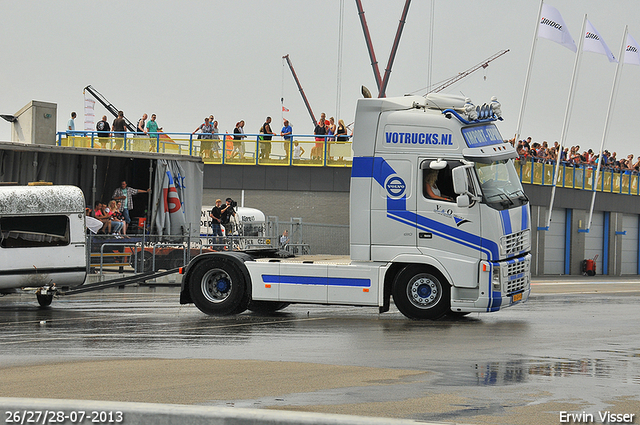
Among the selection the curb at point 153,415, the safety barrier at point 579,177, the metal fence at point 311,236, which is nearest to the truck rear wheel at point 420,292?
the curb at point 153,415

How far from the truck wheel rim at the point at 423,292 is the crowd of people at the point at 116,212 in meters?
10.5

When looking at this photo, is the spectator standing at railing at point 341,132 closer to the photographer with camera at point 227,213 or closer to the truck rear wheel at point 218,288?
the photographer with camera at point 227,213

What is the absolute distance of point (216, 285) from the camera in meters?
14.6

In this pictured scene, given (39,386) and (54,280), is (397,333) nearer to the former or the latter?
(39,386)

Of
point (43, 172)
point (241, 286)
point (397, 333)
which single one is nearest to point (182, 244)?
point (43, 172)

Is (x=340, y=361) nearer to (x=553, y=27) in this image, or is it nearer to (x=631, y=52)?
(x=553, y=27)

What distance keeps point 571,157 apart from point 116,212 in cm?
2462

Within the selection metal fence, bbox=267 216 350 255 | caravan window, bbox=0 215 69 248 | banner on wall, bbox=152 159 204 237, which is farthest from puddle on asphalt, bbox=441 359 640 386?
metal fence, bbox=267 216 350 255

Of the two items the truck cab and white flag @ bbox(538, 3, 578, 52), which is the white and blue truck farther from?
white flag @ bbox(538, 3, 578, 52)

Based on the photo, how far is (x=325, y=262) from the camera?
14086 millimetres

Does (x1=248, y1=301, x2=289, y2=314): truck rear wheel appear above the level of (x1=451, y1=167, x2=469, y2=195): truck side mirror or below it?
below

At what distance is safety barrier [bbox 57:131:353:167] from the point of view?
34094 mm

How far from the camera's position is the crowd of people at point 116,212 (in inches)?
888

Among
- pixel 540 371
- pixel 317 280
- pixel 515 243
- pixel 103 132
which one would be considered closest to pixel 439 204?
pixel 515 243
